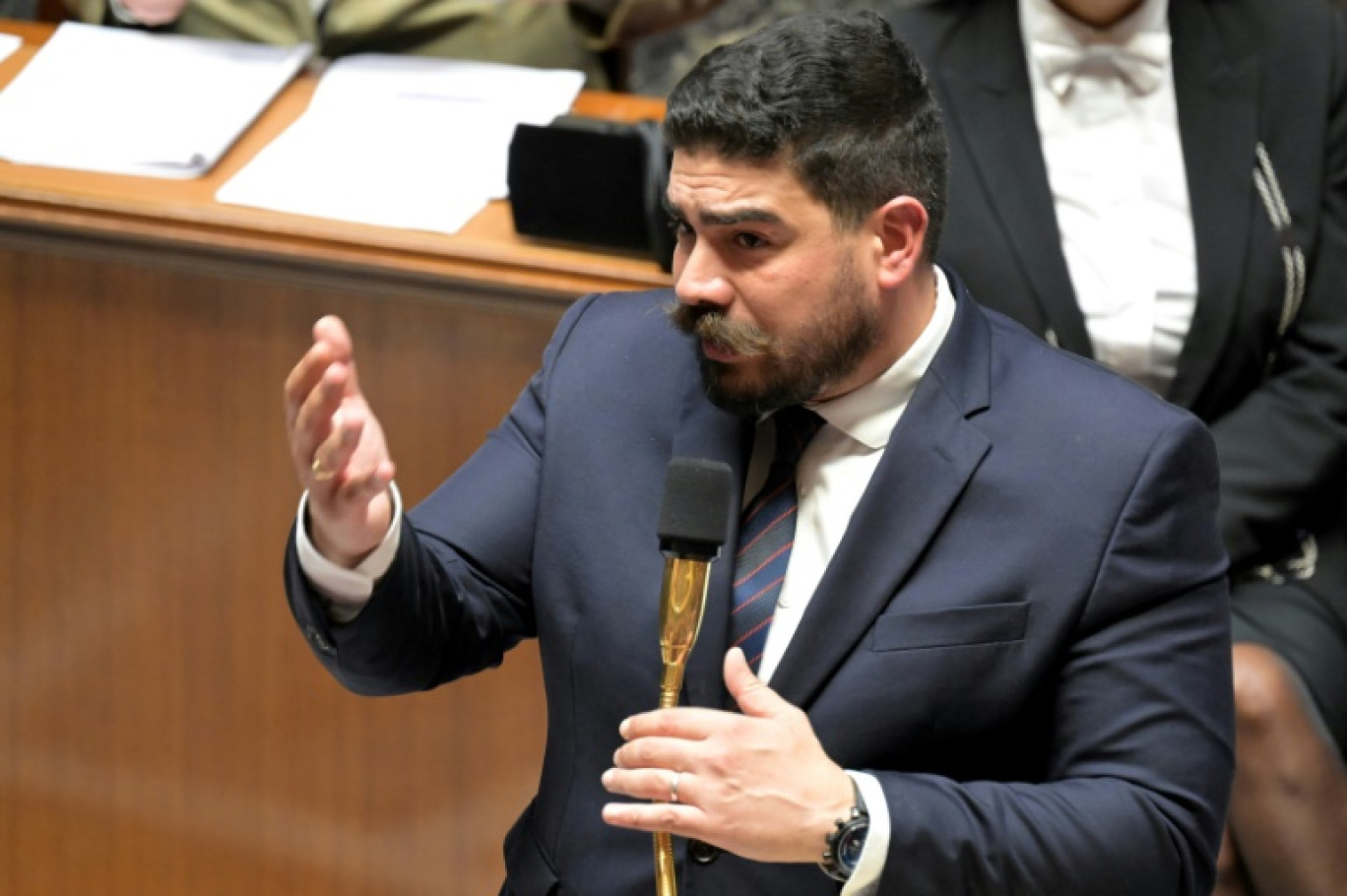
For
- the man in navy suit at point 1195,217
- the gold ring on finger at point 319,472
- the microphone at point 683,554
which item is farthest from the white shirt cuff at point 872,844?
the man in navy suit at point 1195,217

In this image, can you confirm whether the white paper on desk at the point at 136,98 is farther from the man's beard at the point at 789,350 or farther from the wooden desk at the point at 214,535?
the man's beard at the point at 789,350

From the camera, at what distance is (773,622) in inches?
60.6

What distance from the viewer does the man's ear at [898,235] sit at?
4.91 feet

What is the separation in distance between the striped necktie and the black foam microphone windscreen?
250mm

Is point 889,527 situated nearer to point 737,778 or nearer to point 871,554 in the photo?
point 871,554

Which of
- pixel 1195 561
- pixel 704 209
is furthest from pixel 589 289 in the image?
pixel 1195 561

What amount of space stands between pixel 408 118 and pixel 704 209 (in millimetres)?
953

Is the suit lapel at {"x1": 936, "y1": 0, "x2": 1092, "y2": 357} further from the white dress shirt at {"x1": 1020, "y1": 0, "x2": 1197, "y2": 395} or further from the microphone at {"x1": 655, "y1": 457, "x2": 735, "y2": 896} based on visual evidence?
the microphone at {"x1": 655, "y1": 457, "x2": 735, "y2": 896}

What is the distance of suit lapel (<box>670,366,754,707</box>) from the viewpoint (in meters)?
1.52

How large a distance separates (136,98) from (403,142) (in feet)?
1.14

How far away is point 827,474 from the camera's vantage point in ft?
5.17

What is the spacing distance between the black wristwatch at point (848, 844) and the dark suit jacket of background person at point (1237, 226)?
0.79m

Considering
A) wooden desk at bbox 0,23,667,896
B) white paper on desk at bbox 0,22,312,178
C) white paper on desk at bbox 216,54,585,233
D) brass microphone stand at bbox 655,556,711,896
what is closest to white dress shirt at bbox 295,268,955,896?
brass microphone stand at bbox 655,556,711,896

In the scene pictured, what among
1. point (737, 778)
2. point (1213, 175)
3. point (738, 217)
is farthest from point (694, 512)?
point (1213, 175)
